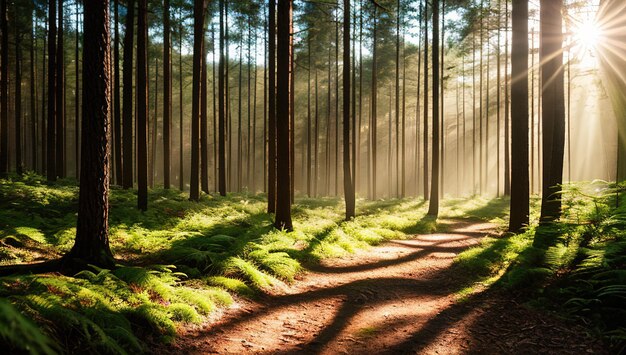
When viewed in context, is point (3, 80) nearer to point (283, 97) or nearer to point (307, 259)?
point (283, 97)

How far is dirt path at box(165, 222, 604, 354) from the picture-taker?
416cm

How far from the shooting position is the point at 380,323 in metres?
5.14

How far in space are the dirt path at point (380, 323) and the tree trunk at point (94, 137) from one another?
8.67 ft

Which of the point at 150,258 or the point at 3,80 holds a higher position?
the point at 3,80

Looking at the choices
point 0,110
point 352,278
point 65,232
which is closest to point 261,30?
point 0,110

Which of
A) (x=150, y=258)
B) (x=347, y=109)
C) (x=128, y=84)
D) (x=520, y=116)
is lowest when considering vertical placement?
(x=150, y=258)

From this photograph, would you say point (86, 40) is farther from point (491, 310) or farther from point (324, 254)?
point (491, 310)

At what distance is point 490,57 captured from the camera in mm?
25156

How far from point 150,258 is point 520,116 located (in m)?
9.76

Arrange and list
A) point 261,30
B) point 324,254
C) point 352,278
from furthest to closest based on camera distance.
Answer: point 261,30 < point 324,254 < point 352,278

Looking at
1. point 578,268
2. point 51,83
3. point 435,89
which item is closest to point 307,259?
point 578,268

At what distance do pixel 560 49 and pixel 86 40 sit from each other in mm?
10131

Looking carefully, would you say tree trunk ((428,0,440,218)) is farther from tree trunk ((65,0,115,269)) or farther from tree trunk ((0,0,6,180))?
→ tree trunk ((0,0,6,180))

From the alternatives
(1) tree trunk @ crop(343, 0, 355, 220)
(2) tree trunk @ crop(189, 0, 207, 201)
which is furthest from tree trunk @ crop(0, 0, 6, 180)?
(1) tree trunk @ crop(343, 0, 355, 220)
